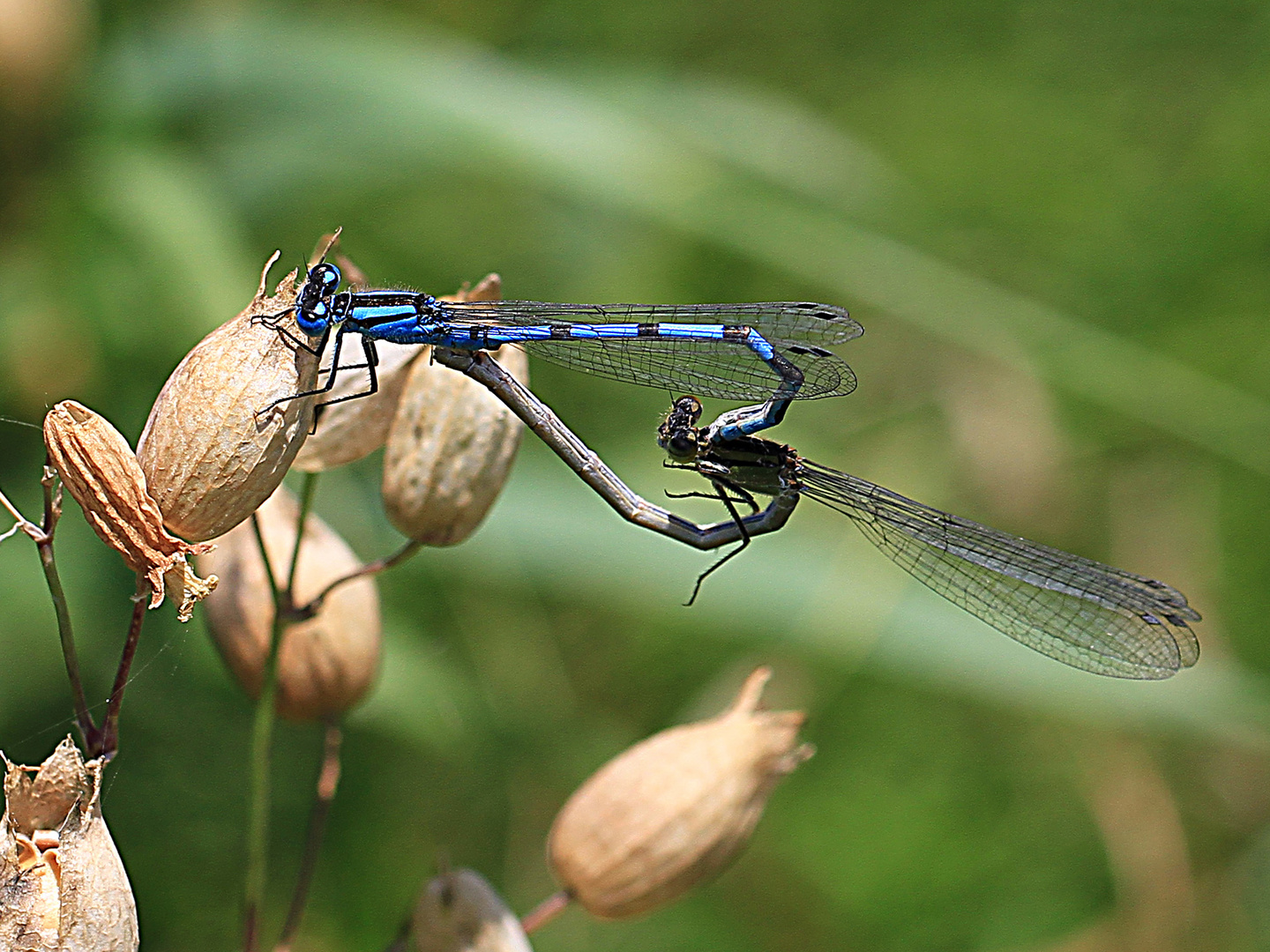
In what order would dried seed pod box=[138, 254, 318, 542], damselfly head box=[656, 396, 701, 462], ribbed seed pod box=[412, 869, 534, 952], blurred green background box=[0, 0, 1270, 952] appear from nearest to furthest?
dried seed pod box=[138, 254, 318, 542] < ribbed seed pod box=[412, 869, 534, 952] < damselfly head box=[656, 396, 701, 462] < blurred green background box=[0, 0, 1270, 952]

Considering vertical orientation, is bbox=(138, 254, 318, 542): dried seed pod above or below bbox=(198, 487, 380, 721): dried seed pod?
above

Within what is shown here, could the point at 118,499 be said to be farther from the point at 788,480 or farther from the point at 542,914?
the point at 788,480

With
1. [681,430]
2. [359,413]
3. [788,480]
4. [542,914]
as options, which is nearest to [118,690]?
[359,413]

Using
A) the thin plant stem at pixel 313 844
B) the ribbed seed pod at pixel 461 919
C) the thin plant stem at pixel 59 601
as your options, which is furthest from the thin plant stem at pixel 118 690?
the ribbed seed pod at pixel 461 919

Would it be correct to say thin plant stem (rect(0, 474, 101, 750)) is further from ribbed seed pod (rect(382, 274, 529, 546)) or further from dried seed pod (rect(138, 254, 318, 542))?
ribbed seed pod (rect(382, 274, 529, 546))

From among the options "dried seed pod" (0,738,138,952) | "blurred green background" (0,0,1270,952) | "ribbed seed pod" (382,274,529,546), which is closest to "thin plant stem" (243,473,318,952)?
"ribbed seed pod" (382,274,529,546)

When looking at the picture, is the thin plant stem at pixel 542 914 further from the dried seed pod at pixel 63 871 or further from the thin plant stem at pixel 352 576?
the dried seed pod at pixel 63 871
